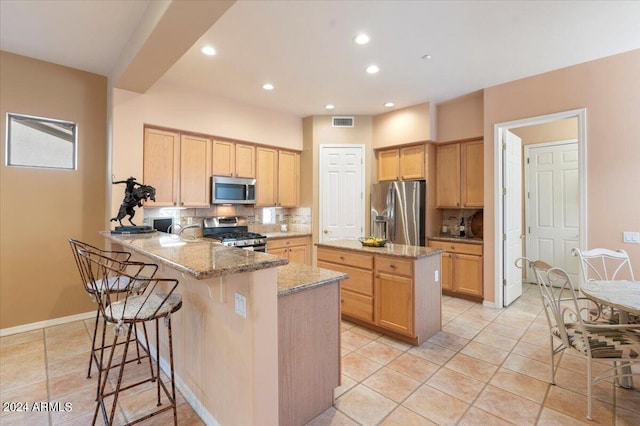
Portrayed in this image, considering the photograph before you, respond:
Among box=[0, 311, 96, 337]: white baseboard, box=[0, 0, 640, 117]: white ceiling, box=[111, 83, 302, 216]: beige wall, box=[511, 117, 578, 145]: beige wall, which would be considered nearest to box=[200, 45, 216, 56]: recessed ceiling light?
box=[0, 0, 640, 117]: white ceiling

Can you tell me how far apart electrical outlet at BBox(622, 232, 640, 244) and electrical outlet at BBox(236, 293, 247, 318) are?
13.0 ft

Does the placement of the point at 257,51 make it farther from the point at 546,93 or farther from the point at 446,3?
the point at 546,93

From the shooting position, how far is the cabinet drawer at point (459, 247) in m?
4.29

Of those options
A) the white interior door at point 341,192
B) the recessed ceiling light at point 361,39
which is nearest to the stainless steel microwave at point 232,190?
the white interior door at point 341,192

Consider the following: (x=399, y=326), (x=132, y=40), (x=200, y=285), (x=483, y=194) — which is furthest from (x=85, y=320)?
(x=483, y=194)

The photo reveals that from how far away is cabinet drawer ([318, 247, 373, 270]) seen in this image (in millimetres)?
3270

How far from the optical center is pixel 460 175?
474 cm

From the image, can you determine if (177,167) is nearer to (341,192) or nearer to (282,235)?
(282,235)

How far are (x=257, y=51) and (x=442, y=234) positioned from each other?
3940 millimetres

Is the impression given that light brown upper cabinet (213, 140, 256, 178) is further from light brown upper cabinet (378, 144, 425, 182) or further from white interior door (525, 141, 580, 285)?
white interior door (525, 141, 580, 285)

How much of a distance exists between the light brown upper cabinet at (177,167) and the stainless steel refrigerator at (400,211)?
9.02 ft

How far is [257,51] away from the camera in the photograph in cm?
312

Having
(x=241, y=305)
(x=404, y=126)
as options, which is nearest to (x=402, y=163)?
(x=404, y=126)

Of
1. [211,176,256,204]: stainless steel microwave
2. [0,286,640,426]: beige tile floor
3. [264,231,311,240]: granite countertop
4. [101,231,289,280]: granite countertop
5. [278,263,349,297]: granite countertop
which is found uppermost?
[211,176,256,204]: stainless steel microwave
